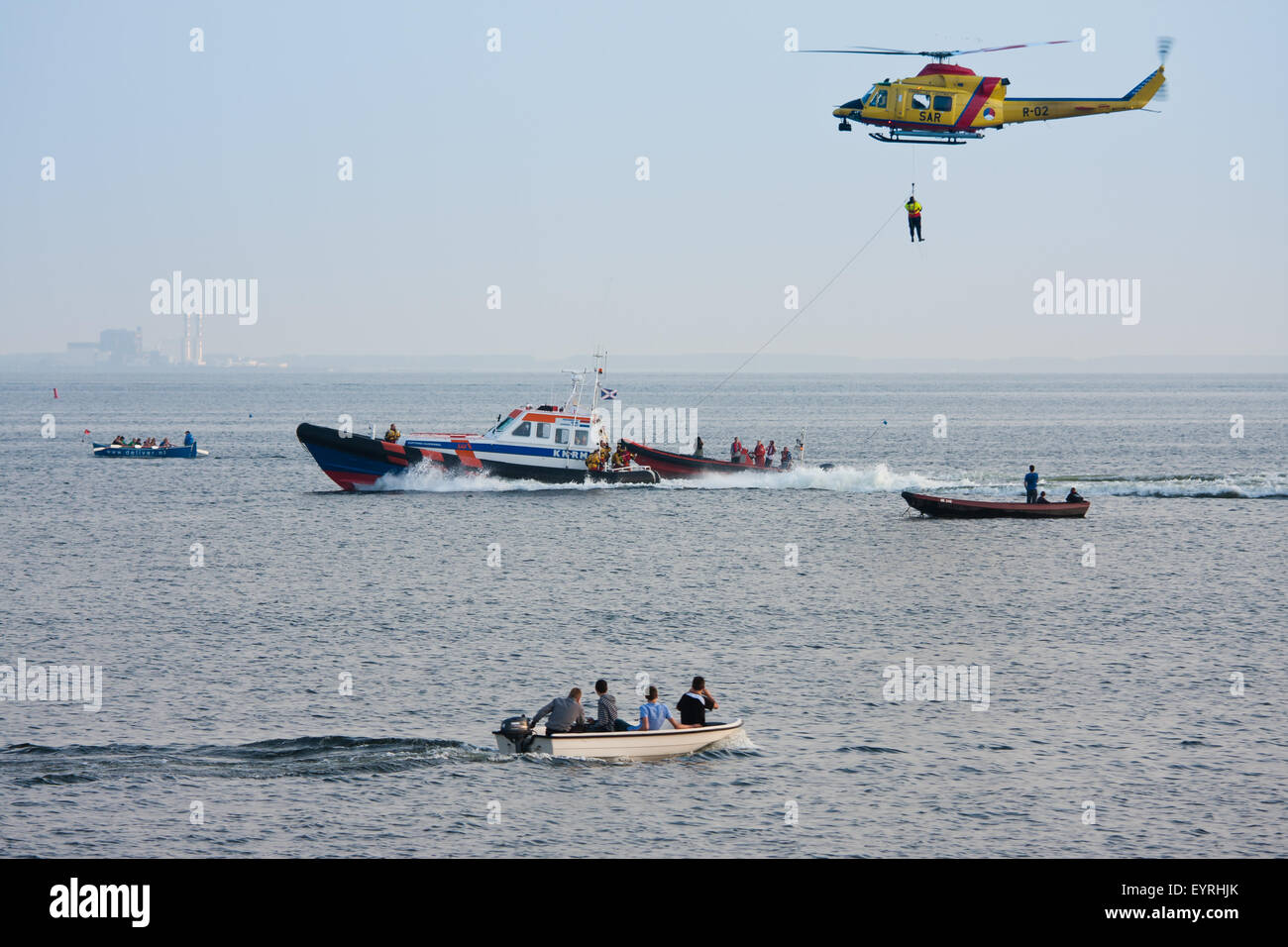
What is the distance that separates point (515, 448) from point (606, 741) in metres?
40.2

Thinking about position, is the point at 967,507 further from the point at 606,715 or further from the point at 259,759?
the point at 259,759

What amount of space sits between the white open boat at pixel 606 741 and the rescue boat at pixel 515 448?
38.4 metres

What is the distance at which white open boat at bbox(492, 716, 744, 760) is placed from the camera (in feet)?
73.0

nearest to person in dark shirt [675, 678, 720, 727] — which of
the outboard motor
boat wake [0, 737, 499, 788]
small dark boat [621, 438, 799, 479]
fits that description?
the outboard motor

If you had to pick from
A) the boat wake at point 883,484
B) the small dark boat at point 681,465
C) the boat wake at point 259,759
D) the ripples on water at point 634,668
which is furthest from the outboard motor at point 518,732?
the small dark boat at point 681,465

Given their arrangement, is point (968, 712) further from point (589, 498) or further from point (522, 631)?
point (589, 498)

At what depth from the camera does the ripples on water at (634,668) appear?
2012 centimetres

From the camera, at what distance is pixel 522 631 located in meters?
34.3

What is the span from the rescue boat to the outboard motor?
38655 millimetres

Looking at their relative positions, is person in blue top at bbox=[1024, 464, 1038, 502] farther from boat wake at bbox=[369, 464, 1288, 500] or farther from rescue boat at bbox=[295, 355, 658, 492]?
rescue boat at bbox=[295, 355, 658, 492]

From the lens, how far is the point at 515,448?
203 ft
